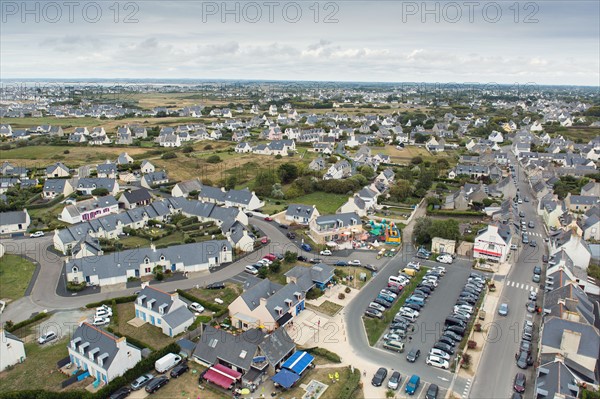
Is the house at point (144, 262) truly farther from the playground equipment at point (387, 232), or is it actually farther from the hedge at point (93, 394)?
the playground equipment at point (387, 232)

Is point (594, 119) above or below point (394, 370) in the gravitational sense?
above

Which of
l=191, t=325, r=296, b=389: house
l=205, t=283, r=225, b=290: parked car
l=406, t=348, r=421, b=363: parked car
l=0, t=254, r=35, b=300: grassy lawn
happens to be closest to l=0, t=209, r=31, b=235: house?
l=0, t=254, r=35, b=300: grassy lawn

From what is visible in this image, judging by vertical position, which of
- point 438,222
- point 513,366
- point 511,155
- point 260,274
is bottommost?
point 513,366

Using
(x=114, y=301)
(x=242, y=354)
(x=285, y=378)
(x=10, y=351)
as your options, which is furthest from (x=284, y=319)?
(x=10, y=351)

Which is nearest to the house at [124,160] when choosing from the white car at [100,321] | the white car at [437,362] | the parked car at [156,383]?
the white car at [100,321]

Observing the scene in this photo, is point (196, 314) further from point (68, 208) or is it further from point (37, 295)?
point (68, 208)

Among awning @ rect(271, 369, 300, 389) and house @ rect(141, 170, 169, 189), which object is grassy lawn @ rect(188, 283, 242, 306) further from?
house @ rect(141, 170, 169, 189)

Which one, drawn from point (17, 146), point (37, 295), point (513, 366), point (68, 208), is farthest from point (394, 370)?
point (17, 146)
